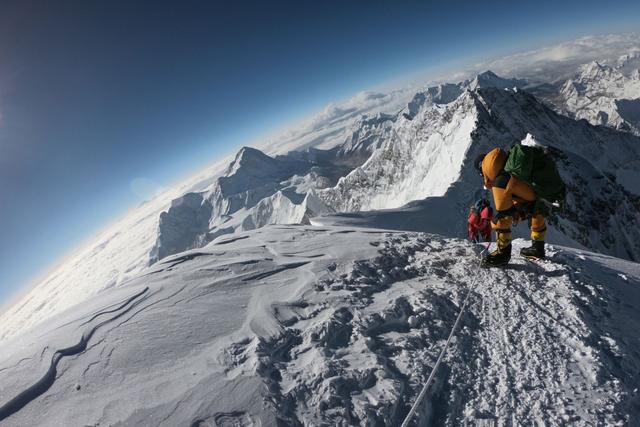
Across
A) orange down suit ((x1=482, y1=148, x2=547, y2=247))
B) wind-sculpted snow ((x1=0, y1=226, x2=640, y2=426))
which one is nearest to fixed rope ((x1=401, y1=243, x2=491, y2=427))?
wind-sculpted snow ((x1=0, y1=226, x2=640, y2=426))

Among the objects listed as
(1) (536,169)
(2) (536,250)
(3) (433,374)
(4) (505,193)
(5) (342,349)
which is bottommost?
(2) (536,250)

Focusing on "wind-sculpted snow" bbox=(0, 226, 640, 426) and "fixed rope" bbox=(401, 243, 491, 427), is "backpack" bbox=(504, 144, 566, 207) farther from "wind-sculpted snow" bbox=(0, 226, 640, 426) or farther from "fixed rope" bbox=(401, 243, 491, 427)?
"fixed rope" bbox=(401, 243, 491, 427)

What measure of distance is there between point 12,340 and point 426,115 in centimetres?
11689

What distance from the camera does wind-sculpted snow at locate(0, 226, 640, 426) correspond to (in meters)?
4.84

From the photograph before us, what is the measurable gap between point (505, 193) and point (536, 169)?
815 millimetres

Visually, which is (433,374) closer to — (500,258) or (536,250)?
(500,258)

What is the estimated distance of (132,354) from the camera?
6.14 m

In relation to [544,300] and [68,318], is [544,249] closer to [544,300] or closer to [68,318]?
[544,300]

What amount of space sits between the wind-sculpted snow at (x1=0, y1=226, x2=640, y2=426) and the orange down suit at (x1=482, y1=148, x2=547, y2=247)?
897mm

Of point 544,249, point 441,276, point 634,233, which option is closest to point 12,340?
point 441,276

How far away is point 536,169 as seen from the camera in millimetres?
7742

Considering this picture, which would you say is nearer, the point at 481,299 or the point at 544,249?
the point at 481,299

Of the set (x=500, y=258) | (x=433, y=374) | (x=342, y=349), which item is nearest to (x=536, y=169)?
(x=500, y=258)

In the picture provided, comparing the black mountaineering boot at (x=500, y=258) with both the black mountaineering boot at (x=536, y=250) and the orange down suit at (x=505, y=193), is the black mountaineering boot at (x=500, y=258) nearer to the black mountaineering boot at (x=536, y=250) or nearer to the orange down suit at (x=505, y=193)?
the orange down suit at (x=505, y=193)
